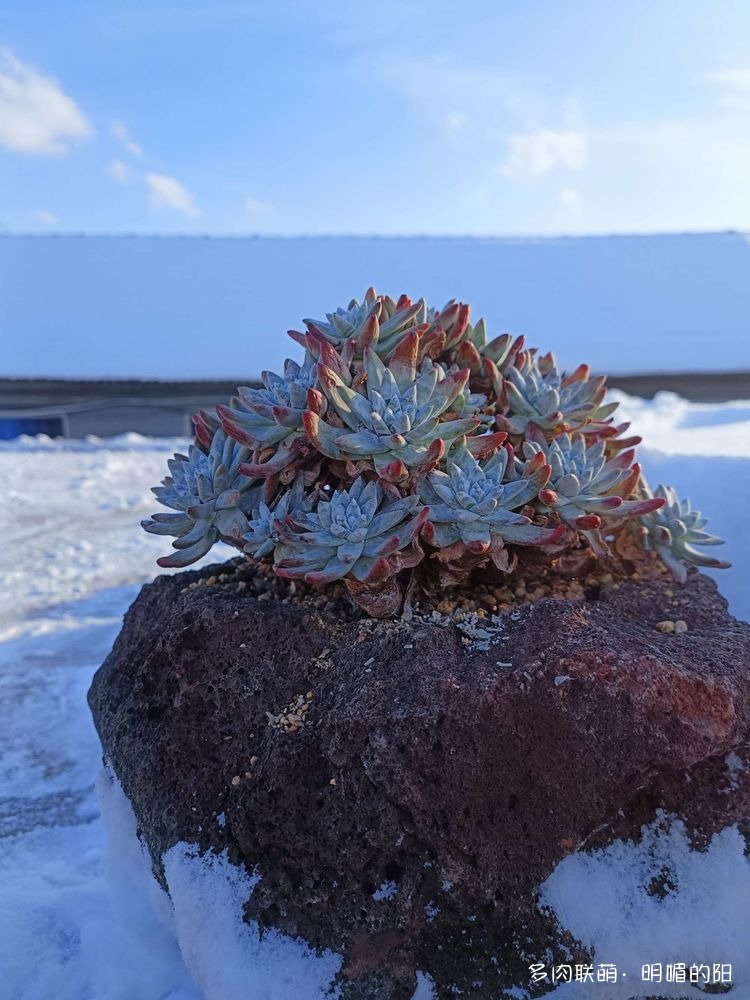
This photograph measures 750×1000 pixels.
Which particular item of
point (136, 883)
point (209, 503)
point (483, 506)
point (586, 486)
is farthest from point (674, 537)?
point (136, 883)

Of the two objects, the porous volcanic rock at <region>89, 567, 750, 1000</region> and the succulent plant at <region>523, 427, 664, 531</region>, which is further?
the succulent plant at <region>523, 427, 664, 531</region>

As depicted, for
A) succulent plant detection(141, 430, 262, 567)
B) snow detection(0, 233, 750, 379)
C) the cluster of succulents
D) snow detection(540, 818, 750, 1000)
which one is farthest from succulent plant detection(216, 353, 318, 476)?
snow detection(0, 233, 750, 379)

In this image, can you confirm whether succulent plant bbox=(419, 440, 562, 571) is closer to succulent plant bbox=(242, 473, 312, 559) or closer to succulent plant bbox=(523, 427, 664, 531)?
succulent plant bbox=(523, 427, 664, 531)

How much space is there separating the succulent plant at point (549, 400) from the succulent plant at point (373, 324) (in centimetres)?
32

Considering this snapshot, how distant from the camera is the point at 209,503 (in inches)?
75.7

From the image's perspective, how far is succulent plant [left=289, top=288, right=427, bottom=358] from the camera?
75.4 inches

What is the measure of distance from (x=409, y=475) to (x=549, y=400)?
0.54 m

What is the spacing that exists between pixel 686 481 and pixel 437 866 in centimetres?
237

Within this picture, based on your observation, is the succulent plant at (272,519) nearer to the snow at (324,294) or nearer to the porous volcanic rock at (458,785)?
the porous volcanic rock at (458,785)

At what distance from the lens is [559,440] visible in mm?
1961

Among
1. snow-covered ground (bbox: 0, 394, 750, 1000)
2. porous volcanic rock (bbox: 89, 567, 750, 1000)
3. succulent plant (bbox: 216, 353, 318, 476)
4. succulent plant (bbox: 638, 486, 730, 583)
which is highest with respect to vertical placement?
succulent plant (bbox: 216, 353, 318, 476)

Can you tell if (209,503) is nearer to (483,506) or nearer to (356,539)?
(356,539)

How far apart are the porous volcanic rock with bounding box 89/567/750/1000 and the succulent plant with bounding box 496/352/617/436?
0.63 metres

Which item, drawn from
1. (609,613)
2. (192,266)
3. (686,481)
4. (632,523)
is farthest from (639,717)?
(192,266)
